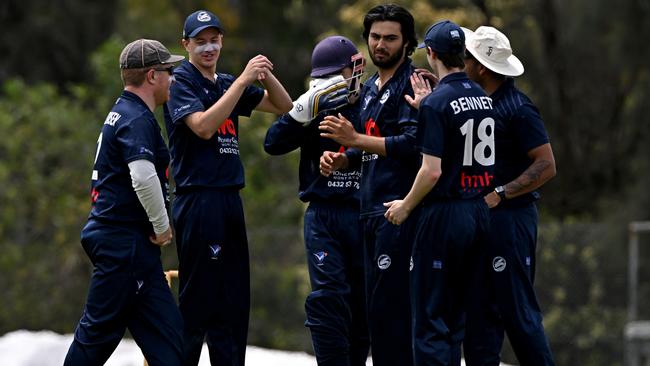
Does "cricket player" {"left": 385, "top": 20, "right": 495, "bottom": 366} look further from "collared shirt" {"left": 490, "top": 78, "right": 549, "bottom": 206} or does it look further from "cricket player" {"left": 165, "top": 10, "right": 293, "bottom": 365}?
"cricket player" {"left": 165, "top": 10, "right": 293, "bottom": 365}

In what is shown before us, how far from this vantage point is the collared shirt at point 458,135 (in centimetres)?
687

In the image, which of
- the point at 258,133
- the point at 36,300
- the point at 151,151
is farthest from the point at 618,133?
the point at 151,151

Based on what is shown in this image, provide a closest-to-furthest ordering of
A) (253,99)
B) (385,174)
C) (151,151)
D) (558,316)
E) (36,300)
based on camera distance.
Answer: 1. (151,151)
2. (385,174)
3. (253,99)
4. (558,316)
5. (36,300)

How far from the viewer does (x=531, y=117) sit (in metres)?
7.68

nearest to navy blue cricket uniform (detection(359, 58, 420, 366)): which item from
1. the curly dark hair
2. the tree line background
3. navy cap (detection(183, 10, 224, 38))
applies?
the curly dark hair

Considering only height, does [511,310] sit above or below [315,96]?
below

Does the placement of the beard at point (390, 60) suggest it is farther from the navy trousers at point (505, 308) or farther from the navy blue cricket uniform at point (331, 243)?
the navy trousers at point (505, 308)

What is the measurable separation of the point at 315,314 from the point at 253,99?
1415 mm

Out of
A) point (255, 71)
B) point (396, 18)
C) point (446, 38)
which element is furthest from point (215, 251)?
point (446, 38)

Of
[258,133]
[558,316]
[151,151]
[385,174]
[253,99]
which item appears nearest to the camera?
[151,151]

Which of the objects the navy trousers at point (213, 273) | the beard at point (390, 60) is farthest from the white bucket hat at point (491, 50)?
the navy trousers at point (213, 273)

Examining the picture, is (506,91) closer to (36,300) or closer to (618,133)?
(36,300)

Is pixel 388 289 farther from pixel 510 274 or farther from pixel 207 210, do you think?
pixel 207 210

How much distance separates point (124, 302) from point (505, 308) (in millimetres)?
2313
